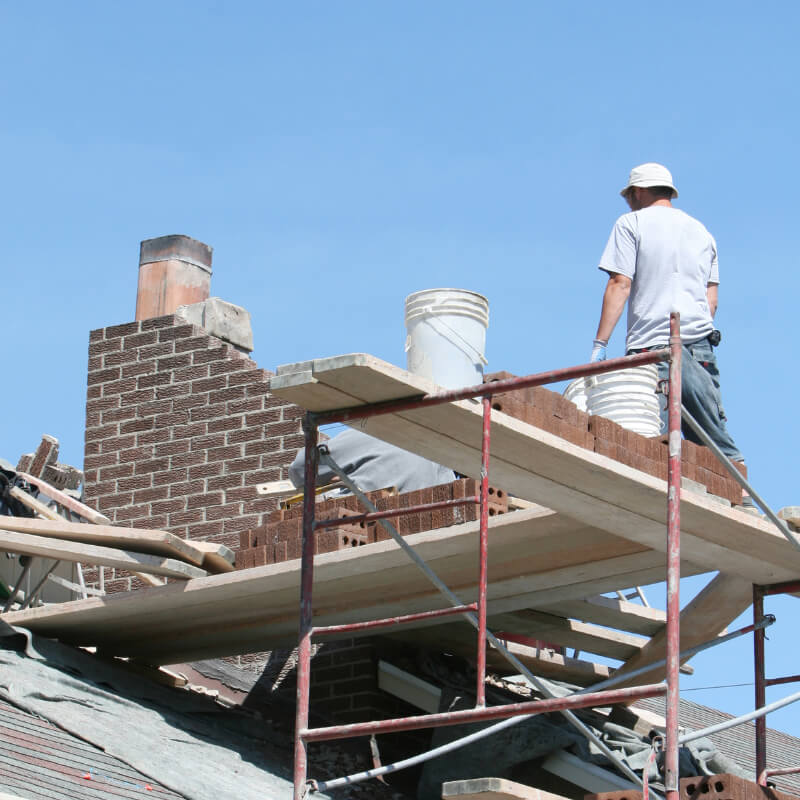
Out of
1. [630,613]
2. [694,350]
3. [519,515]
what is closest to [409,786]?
[630,613]

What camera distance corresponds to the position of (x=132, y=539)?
9.52 m

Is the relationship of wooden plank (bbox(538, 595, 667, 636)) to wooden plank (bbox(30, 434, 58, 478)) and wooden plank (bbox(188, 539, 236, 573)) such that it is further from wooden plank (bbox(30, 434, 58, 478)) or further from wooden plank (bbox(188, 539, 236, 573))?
wooden plank (bbox(30, 434, 58, 478))

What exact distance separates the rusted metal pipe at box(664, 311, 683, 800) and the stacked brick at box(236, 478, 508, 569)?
1.67m

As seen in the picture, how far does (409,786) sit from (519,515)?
2.47m

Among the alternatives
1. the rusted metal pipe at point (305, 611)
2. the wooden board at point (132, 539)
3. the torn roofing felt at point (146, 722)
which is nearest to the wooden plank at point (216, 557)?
the wooden board at point (132, 539)

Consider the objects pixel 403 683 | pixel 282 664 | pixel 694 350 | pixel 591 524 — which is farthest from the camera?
pixel 282 664

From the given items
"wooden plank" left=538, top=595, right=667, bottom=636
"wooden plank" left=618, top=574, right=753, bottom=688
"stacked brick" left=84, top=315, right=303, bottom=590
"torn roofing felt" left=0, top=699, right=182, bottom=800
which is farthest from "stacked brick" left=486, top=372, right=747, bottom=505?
"stacked brick" left=84, top=315, right=303, bottom=590

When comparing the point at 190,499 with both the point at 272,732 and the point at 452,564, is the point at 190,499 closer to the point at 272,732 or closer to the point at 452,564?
the point at 272,732

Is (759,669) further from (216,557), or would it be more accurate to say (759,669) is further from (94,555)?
(94,555)

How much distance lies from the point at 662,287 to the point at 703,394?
0.67m

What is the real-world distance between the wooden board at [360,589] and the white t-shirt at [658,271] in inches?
45.2

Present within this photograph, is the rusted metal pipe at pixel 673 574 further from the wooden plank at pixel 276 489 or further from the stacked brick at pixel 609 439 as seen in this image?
the wooden plank at pixel 276 489

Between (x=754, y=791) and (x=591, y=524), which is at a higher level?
(x=591, y=524)

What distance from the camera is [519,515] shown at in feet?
28.0
